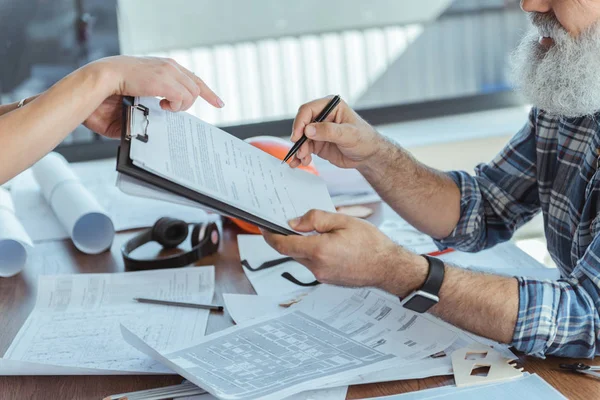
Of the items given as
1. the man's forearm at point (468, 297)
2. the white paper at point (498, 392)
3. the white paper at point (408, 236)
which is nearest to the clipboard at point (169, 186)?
the man's forearm at point (468, 297)

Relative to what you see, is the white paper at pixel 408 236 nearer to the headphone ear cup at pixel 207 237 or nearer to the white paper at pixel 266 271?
the white paper at pixel 266 271

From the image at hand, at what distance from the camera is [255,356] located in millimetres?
985

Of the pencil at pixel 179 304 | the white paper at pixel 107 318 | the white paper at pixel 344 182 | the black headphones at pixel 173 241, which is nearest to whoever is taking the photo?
the white paper at pixel 107 318

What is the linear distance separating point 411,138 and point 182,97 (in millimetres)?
1776

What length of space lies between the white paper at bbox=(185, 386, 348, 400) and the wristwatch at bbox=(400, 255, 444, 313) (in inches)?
5.9

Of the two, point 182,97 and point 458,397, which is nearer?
point 458,397

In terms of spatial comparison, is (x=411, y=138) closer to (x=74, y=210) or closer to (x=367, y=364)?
(x=74, y=210)

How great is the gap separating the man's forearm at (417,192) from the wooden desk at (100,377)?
0.32 m

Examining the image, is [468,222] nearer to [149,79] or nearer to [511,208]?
[511,208]

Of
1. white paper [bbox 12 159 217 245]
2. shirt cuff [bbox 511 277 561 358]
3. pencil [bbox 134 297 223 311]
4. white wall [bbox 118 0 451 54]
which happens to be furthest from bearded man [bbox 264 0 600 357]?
white wall [bbox 118 0 451 54]

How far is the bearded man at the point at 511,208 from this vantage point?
98 cm

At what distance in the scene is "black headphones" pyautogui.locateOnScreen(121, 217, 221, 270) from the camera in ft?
4.66

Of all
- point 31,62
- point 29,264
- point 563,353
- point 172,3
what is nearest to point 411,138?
point 172,3

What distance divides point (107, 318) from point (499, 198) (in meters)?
0.77
